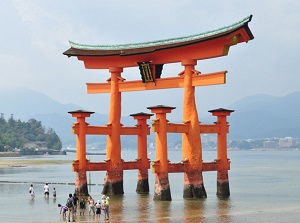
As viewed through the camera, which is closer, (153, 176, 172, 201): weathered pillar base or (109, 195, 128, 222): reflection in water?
(109, 195, 128, 222): reflection in water

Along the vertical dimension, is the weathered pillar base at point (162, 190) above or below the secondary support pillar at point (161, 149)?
below

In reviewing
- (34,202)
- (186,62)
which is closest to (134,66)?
(186,62)

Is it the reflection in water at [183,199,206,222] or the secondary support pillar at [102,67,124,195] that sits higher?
the secondary support pillar at [102,67,124,195]

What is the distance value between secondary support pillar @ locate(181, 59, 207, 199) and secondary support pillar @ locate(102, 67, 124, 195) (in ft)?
19.6

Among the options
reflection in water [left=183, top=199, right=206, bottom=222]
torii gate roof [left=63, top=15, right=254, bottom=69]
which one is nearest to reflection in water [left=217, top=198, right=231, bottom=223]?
reflection in water [left=183, top=199, right=206, bottom=222]

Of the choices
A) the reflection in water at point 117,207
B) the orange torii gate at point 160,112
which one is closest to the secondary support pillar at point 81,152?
the orange torii gate at point 160,112

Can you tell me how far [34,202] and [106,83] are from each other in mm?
10633

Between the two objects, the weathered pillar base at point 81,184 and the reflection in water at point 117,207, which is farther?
the weathered pillar base at point 81,184

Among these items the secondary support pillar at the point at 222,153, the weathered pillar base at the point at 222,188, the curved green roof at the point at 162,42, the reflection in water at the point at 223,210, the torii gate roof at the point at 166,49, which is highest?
the curved green roof at the point at 162,42

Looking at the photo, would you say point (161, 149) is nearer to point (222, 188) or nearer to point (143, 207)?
point (143, 207)

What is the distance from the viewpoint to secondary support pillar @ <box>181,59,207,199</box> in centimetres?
3781

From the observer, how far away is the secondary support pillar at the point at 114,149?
4197 cm

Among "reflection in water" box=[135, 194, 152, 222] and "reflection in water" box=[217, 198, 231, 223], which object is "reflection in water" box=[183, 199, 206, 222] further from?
"reflection in water" box=[135, 194, 152, 222]

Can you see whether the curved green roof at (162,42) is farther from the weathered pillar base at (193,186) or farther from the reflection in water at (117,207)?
the reflection in water at (117,207)
